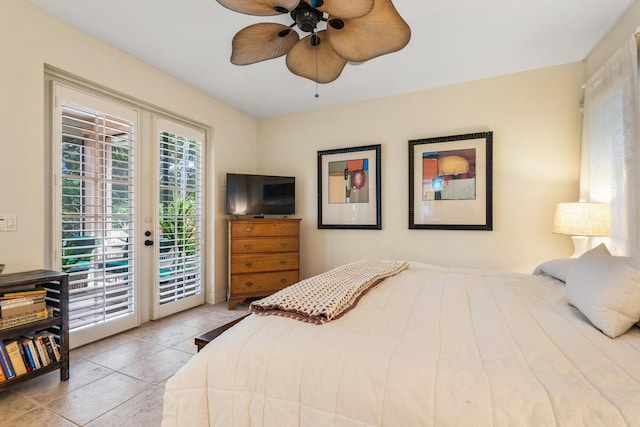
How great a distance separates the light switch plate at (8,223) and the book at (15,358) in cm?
75

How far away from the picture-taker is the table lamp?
2238 millimetres

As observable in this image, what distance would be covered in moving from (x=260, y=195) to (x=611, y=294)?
3.42 m

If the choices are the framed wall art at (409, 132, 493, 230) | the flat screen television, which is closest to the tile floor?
the flat screen television

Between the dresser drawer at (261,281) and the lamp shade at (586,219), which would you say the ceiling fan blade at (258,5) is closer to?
the lamp shade at (586,219)

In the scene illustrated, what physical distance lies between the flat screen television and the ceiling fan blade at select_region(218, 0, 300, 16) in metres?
2.38

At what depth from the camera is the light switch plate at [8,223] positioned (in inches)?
78.2

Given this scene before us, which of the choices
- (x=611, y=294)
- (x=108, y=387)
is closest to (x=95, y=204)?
(x=108, y=387)

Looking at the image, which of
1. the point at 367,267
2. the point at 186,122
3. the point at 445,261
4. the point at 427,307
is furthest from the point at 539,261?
the point at 186,122

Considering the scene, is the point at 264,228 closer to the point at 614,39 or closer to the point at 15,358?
the point at 15,358

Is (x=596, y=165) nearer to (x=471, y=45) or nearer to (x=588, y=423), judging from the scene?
(x=471, y=45)

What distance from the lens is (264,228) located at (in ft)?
12.0

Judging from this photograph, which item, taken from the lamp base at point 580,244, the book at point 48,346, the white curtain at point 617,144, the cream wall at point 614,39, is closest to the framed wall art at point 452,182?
the lamp base at point 580,244

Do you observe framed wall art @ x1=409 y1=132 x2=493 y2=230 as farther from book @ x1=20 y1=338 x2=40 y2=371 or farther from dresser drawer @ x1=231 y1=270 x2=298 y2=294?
book @ x1=20 y1=338 x2=40 y2=371

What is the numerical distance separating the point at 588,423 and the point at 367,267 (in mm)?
1541
